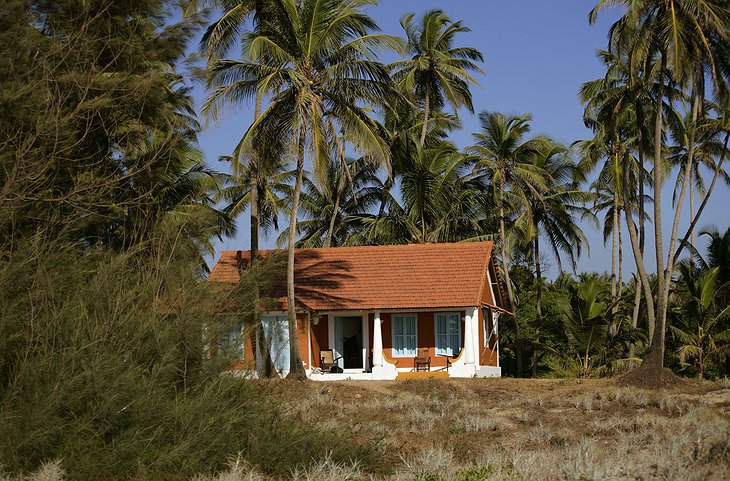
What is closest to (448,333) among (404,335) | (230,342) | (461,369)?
(404,335)

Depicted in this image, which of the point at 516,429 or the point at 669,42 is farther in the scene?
the point at 669,42

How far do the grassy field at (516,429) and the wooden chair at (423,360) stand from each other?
151 inches

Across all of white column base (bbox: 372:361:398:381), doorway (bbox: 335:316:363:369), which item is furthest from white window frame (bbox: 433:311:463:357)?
doorway (bbox: 335:316:363:369)

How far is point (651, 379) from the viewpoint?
78.3ft

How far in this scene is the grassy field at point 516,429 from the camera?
30.7ft

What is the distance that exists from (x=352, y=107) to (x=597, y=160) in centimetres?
1657

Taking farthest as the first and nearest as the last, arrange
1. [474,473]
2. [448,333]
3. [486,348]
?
[486,348], [448,333], [474,473]

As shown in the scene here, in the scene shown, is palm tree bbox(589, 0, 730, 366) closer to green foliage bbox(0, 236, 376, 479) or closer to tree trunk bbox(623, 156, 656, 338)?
tree trunk bbox(623, 156, 656, 338)

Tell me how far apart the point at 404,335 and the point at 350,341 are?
2.45 meters

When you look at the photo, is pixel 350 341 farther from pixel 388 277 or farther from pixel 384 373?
pixel 384 373

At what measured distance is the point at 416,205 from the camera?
122ft

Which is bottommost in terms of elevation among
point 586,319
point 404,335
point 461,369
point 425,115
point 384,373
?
point 384,373

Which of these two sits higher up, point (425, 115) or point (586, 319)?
point (425, 115)

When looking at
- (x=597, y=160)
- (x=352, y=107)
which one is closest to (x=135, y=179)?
(x=352, y=107)
